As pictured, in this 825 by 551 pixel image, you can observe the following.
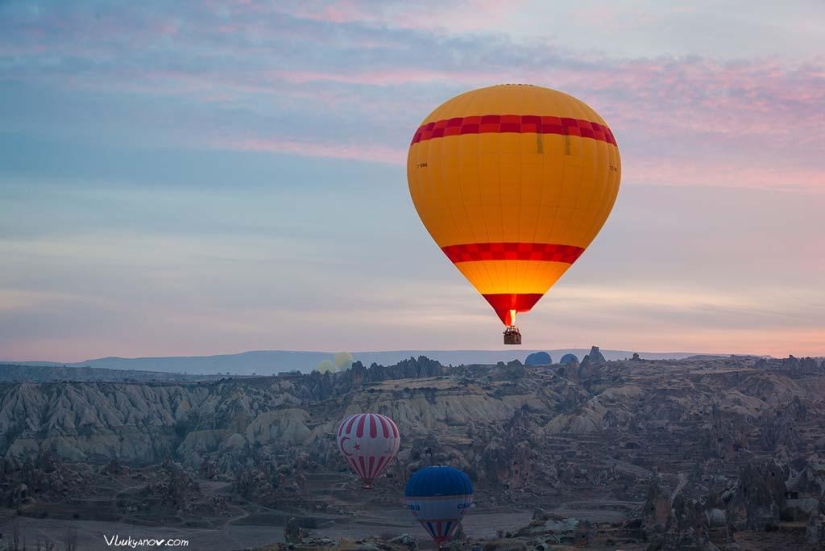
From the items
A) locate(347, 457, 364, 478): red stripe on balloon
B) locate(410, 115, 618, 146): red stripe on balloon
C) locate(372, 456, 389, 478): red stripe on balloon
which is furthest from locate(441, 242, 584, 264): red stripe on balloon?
locate(347, 457, 364, 478): red stripe on balloon

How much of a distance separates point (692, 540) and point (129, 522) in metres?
61.6

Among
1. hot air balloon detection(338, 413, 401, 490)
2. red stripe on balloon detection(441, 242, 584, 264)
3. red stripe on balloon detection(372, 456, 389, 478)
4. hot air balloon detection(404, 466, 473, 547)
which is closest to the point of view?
red stripe on balloon detection(441, 242, 584, 264)

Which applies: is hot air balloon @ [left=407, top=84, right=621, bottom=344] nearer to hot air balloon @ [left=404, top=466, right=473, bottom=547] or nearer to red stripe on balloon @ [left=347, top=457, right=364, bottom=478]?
hot air balloon @ [left=404, top=466, right=473, bottom=547]

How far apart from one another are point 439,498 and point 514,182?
3967cm

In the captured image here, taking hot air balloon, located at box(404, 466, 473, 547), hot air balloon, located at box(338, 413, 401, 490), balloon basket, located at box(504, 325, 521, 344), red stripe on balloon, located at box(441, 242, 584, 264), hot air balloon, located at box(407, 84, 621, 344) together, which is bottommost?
hot air balloon, located at box(404, 466, 473, 547)

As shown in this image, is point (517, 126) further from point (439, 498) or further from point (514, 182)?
point (439, 498)

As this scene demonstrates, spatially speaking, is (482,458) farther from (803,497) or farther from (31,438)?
(31,438)

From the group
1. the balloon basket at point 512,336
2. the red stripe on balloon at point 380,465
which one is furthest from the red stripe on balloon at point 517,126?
the red stripe on balloon at point 380,465

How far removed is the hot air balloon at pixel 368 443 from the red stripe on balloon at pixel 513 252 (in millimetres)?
63442

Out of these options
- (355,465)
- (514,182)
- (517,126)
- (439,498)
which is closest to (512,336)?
(514,182)

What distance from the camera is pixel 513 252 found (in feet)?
187

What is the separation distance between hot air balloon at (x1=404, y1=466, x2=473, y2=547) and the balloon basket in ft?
119

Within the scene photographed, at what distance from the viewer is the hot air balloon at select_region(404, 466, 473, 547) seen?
294ft

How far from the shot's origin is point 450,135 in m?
57.3
